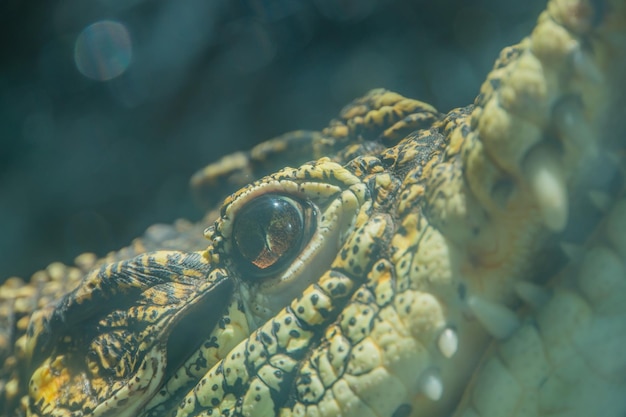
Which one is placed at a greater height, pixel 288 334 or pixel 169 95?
pixel 169 95

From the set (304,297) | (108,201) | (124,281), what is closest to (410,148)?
(304,297)

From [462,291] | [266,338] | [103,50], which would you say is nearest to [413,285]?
[462,291]

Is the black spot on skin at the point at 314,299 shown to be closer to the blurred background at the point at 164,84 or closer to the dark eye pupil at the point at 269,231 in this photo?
the dark eye pupil at the point at 269,231

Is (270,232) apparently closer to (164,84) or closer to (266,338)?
(266,338)

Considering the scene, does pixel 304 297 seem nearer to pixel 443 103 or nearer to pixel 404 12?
pixel 443 103

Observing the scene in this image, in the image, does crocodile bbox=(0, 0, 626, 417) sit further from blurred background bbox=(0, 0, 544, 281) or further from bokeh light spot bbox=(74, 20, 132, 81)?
bokeh light spot bbox=(74, 20, 132, 81)

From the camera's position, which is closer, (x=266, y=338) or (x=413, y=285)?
(x=413, y=285)

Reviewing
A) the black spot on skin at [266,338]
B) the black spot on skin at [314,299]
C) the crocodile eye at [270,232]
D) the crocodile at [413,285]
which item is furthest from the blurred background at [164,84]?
the black spot on skin at [266,338]
